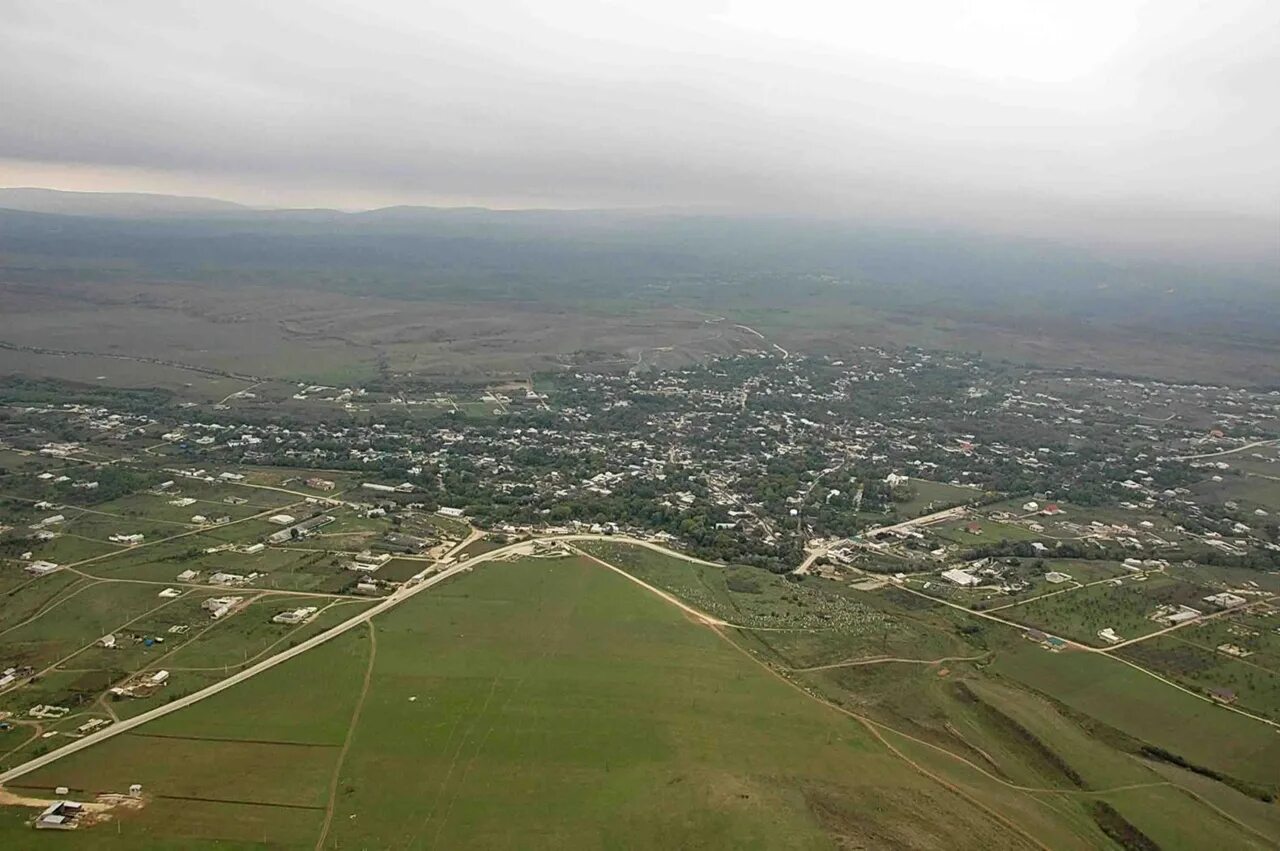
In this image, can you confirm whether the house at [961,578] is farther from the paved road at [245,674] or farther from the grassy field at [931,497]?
the paved road at [245,674]

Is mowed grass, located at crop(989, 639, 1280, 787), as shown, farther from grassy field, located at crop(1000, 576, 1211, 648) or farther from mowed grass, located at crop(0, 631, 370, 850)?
mowed grass, located at crop(0, 631, 370, 850)

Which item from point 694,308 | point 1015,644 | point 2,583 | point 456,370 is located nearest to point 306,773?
point 2,583

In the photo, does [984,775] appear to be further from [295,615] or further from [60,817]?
[295,615]

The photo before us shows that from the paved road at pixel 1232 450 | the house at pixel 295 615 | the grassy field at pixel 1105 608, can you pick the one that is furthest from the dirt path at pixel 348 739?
the paved road at pixel 1232 450

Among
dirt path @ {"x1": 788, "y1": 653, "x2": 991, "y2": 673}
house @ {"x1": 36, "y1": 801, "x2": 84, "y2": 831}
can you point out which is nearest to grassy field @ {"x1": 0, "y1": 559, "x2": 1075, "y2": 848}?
house @ {"x1": 36, "y1": 801, "x2": 84, "y2": 831}

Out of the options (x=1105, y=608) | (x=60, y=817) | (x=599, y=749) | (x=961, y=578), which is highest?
(x=1105, y=608)

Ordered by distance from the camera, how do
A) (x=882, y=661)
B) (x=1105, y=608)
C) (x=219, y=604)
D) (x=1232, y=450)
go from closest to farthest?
1. (x=882, y=661)
2. (x=219, y=604)
3. (x=1105, y=608)
4. (x=1232, y=450)

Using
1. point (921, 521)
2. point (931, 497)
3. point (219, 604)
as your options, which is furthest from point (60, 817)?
point (931, 497)

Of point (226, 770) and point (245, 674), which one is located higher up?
point (226, 770)

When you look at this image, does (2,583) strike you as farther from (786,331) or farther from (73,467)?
(786,331)
